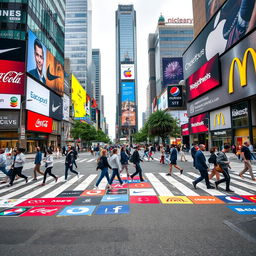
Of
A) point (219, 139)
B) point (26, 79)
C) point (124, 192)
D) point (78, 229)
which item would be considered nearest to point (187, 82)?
point (219, 139)

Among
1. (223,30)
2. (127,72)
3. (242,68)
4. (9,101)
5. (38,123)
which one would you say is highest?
(127,72)

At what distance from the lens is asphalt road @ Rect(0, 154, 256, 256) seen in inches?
124

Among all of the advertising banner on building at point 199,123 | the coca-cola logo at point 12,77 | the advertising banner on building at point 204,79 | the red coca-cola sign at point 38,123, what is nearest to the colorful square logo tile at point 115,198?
the advertising banner on building at point 204,79

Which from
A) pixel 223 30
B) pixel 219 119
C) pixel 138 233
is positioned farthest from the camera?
pixel 219 119

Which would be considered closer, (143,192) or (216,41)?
(143,192)

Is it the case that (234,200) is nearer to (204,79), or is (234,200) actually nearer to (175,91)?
(204,79)

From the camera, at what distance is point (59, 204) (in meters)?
5.91

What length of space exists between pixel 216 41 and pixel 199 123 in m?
17.3

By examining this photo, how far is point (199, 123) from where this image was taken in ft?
140

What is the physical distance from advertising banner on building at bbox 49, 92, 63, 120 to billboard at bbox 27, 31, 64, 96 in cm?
167

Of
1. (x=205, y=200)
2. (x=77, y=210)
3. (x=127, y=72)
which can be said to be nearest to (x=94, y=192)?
(x=77, y=210)

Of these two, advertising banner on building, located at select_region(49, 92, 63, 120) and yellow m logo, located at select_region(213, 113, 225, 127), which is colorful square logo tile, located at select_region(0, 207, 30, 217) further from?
advertising banner on building, located at select_region(49, 92, 63, 120)

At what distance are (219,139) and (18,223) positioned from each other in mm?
37318

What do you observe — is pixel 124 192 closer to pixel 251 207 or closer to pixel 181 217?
pixel 181 217
